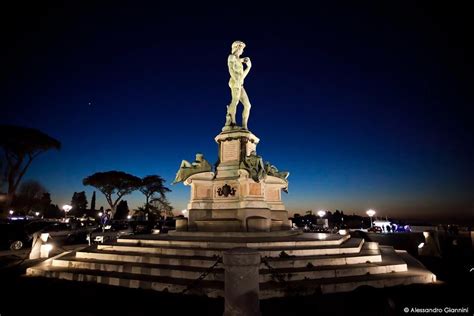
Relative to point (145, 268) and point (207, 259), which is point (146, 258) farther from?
point (207, 259)

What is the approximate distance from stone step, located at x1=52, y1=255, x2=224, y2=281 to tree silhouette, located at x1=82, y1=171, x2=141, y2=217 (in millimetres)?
39526

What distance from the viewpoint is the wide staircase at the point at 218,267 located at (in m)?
6.58

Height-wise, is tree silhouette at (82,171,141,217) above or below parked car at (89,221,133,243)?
above

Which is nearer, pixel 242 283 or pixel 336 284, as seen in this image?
pixel 242 283

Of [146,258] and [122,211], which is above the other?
[122,211]

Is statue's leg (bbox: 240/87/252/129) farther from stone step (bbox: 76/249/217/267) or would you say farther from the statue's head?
stone step (bbox: 76/249/217/267)

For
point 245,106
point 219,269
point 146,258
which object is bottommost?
point 219,269

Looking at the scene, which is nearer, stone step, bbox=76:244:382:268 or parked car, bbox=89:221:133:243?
stone step, bbox=76:244:382:268

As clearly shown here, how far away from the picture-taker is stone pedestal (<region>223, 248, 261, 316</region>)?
4703mm

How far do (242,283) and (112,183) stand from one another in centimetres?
4621

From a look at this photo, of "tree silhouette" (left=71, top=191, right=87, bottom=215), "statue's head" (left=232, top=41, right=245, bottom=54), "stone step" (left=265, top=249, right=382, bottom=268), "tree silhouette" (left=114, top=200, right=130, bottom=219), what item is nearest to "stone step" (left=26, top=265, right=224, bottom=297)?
"stone step" (left=265, top=249, right=382, bottom=268)

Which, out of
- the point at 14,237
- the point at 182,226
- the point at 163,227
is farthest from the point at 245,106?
the point at 163,227

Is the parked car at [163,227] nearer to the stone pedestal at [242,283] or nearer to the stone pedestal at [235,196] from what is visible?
the stone pedestal at [235,196]

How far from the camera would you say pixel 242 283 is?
15.7 ft
